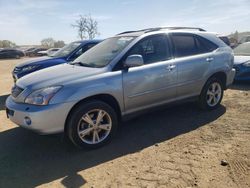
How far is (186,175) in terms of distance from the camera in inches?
139

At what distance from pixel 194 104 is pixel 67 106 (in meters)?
3.50

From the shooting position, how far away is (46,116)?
3.91m

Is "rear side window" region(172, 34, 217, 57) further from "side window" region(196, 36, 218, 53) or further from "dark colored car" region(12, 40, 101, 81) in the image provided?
"dark colored car" region(12, 40, 101, 81)

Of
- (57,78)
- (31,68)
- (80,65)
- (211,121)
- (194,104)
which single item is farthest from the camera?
(31,68)

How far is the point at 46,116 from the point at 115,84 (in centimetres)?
115

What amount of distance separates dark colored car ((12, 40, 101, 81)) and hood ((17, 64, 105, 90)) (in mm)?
3428

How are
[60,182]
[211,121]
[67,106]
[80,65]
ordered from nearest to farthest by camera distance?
[60,182]
[67,106]
[80,65]
[211,121]

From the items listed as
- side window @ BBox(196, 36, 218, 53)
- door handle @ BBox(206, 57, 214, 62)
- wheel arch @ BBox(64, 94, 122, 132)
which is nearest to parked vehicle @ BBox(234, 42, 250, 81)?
side window @ BBox(196, 36, 218, 53)

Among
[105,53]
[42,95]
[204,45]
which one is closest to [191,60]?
[204,45]

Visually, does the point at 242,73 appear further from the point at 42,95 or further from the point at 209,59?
the point at 42,95

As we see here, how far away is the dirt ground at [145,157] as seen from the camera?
137 inches

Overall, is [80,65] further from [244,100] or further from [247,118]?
[244,100]

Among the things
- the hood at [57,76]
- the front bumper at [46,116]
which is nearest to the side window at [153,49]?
the hood at [57,76]

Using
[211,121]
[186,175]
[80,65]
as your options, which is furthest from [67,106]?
[211,121]
